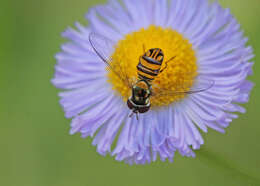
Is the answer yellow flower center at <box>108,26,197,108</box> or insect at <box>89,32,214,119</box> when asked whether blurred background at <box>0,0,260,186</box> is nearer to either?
yellow flower center at <box>108,26,197,108</box>

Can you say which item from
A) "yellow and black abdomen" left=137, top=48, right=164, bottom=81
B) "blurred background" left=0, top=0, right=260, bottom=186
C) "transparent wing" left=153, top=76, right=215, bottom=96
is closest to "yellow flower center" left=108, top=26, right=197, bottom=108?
"transparent wing" left=153, top=76, right=215, bottom=96

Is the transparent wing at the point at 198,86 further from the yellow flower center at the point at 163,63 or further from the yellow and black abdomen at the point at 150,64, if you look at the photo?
the yellow and black abdomen at the point at 150,64

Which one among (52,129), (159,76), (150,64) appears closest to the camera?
(150,64)

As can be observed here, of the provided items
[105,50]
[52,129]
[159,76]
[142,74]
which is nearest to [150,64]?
[142,74]

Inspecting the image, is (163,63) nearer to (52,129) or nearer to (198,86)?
(198,86)

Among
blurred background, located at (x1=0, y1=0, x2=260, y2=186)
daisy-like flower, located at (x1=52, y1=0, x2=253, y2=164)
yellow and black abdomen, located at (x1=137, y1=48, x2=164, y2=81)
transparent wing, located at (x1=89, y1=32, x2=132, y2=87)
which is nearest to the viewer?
yellow and black abdomen, located at (x1=137, y1=48, x2=164, y2=81)

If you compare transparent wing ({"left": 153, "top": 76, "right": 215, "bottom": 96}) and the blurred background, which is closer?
transparent wing ({"left": 153, "top": 76, "right": 215, "bottom": 96})

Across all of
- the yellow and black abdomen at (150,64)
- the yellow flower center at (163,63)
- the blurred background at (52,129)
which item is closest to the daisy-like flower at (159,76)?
the yellow flower center at (163,63)
